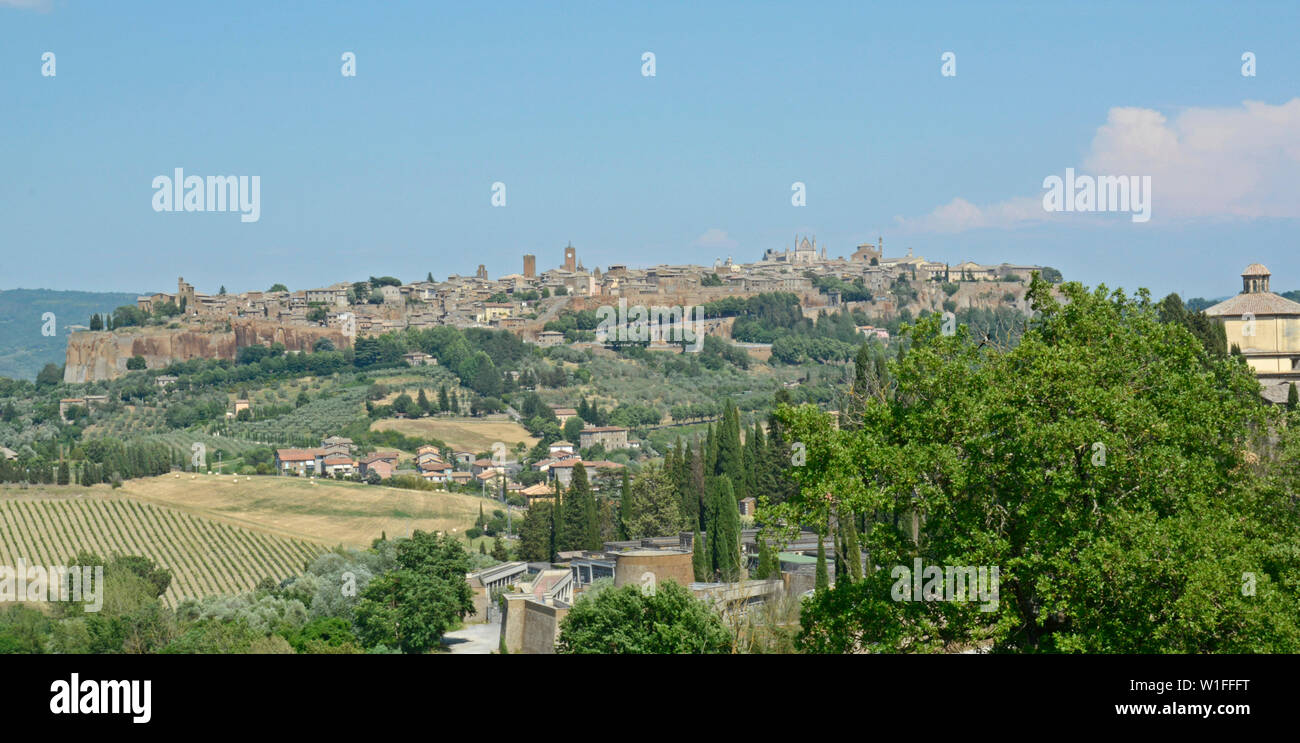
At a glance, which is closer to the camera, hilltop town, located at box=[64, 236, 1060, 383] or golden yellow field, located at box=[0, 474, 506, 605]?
golden yellow field, located at box=[0, 474, 506, 605]

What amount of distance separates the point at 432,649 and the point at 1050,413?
19989mm

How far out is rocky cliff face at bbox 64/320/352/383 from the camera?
10962 cm

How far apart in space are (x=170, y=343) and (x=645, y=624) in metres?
100

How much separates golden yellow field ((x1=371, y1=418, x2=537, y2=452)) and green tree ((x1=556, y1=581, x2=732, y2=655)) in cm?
5680

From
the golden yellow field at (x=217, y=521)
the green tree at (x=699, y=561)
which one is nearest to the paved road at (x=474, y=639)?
the green tree at (x=699, y=561)

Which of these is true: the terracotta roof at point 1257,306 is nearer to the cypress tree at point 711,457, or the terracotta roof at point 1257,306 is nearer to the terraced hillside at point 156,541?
the cypress tree at point 711,457

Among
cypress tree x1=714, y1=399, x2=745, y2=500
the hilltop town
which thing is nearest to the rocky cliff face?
the hilltop town

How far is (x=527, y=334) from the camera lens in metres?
115

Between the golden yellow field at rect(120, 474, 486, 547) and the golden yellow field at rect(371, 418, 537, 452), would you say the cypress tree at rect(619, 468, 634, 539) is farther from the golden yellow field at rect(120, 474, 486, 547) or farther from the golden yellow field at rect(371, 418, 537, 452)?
the golden yellow field at rect(371, 418, 537, 452)

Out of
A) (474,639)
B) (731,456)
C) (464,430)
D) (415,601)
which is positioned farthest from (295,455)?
(415,601)

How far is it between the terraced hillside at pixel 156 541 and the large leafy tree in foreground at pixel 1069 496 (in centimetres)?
3321

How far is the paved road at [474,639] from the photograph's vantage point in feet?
92.4

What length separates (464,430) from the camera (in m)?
81.4
